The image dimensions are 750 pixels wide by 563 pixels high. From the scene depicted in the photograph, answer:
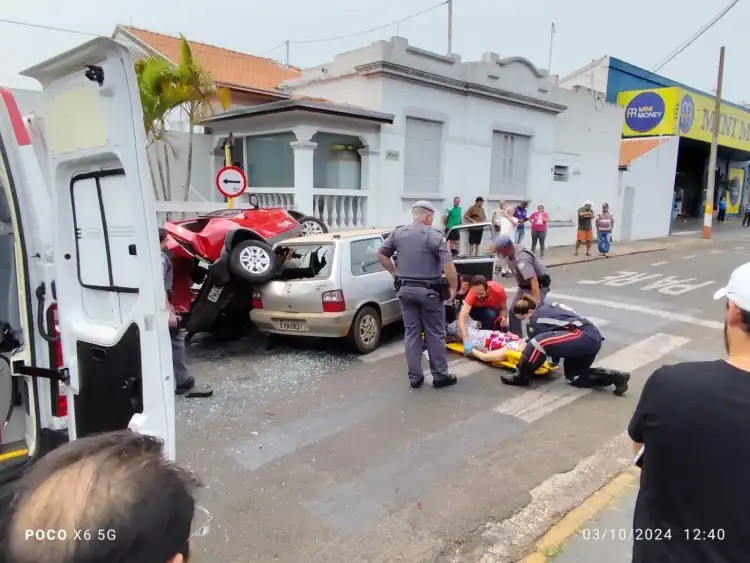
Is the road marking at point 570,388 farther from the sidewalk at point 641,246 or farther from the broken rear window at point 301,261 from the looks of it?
the sidewalk at point 641,246

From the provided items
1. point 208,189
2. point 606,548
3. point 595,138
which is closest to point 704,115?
point 595,138

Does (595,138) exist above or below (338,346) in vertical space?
above

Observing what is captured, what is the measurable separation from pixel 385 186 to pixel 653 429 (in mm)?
12094

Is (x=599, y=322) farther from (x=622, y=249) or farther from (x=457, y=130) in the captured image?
(x=622, y=249)

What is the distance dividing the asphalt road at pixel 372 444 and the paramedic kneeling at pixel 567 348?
0.50 ft

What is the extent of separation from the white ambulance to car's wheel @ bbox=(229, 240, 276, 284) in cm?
361

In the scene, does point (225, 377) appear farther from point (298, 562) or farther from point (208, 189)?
point (208, 189)

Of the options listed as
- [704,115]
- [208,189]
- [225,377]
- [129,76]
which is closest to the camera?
[129,76]

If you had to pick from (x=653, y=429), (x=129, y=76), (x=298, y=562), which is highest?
(x=129, y=76)

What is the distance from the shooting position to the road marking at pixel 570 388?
201 inches

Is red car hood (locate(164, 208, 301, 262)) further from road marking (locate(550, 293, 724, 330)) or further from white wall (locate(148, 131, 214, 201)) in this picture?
white wall (locate(148, 131, 214, 201))

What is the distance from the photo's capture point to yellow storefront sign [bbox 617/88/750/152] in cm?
2397

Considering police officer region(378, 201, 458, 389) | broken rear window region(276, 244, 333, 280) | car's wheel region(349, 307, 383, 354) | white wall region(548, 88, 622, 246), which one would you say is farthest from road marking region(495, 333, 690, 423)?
white wall region(548, 88, 622, 246)

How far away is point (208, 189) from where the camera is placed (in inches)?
600
